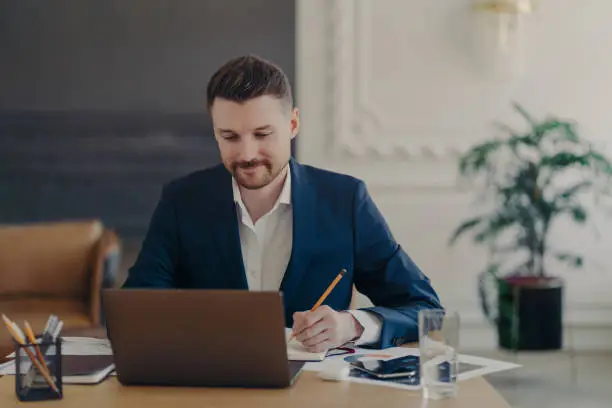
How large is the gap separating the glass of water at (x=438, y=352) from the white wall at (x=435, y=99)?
3127mm

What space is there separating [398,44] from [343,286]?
8.85ft

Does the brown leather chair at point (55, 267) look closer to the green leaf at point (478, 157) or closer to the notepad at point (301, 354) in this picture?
the green leaf at point (478, 157)

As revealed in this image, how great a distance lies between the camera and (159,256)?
2.03 metres

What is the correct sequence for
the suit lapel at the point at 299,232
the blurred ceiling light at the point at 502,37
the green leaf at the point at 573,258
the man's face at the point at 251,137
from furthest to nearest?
the blurred ceiling light at the point at 502,37 < the green leaf at the point at 573,258 < the suit lapel at the point at 299,232 < the man's face at the point at 251,137

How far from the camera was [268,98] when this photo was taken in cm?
188

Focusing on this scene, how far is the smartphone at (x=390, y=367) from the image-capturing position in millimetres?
1525

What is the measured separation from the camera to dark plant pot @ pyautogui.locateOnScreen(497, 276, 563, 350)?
13.1 feet

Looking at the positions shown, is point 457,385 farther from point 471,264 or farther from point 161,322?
point 471,264

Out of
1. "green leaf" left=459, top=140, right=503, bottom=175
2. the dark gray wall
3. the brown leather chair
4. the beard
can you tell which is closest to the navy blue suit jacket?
the beard

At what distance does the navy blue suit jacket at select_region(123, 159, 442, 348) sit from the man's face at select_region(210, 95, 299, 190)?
0.49 ft

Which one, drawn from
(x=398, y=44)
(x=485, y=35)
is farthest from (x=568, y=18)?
(x=398, y=44)

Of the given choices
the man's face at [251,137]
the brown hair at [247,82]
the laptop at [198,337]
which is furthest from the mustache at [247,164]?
the laptop at [198,337]

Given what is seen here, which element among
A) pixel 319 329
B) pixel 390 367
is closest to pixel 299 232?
pixel 319 329

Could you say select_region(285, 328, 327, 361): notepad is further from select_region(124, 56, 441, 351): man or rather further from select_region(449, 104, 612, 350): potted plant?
select_region(449, 104, 612, 350): potted plant
